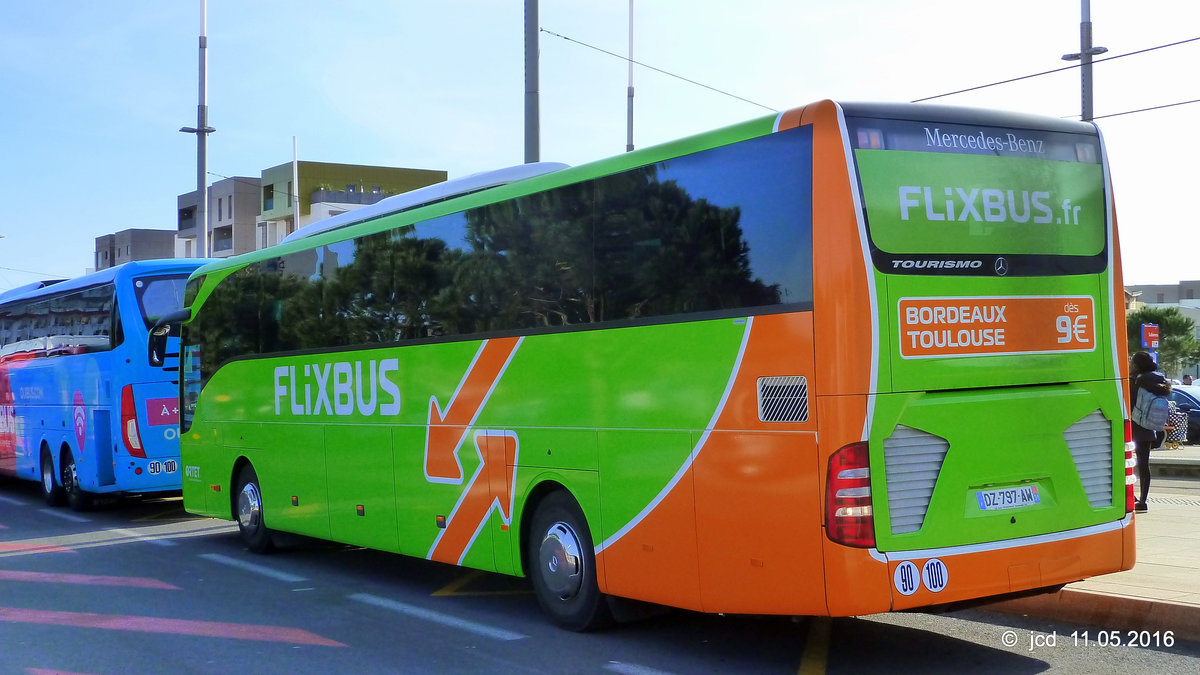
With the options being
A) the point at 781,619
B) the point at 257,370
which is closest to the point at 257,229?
the point at 257,370

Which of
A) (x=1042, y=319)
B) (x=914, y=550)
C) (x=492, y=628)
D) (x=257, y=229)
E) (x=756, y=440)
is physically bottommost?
(x=492, y=628)

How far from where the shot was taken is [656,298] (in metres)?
7.64

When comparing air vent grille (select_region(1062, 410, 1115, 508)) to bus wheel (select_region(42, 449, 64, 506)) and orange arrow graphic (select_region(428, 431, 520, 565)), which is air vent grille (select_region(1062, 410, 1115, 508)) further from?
bus wheel (select_region(42, 449, 64, 506))

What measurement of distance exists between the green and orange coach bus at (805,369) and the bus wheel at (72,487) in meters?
9.83

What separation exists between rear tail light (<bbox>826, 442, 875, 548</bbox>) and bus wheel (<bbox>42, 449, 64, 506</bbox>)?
14.9 meters

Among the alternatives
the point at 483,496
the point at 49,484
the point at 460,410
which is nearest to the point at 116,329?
the point at 49,484

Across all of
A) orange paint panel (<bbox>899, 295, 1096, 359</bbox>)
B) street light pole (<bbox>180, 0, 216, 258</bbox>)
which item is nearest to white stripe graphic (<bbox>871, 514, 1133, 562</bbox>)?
orange paint panel (<bbox>899, 295, 1096, 359</bbox>)

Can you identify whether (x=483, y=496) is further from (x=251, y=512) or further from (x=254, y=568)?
(x=251, y=512)

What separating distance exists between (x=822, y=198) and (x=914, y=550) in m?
1.94

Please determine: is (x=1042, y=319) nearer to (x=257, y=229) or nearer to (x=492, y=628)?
(x=492, y=628)

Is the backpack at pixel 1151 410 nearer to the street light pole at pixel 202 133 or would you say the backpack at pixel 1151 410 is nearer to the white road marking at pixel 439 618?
the white road marking at pixel 439 618

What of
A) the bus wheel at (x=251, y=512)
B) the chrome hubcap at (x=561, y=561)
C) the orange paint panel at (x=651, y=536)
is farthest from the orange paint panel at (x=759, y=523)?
the bus wheel at (x=251, y=512)

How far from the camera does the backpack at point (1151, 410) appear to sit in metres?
12.8

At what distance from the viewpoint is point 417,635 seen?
335 inches
